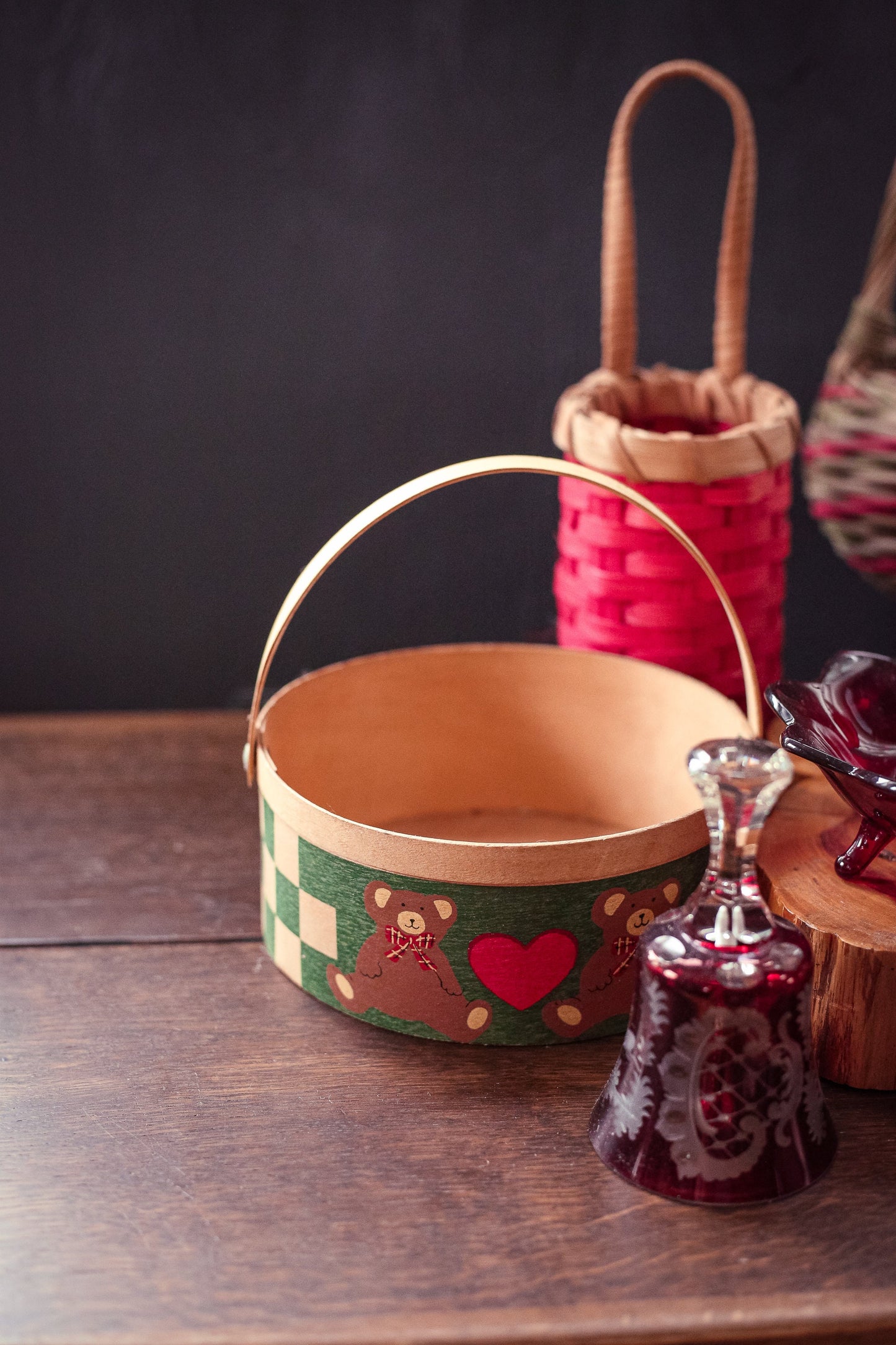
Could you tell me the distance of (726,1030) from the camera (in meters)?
0.53

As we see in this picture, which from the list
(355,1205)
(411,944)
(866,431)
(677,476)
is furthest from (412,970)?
(866,431)

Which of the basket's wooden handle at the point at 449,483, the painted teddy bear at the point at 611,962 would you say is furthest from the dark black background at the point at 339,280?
the painted teddy bear at the point at 611,962

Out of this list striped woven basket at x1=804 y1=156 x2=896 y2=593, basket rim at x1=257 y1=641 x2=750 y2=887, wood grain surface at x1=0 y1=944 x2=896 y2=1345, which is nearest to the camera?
wood grain surface at x1=0 y1=944 x2=896 y2=1345

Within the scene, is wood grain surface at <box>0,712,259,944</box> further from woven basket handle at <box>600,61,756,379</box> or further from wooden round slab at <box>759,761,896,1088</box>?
woven basket handle at <box>600,61,756,379</box>

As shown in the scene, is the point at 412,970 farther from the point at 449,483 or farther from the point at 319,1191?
the point at 449,483

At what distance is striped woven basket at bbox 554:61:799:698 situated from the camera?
0.79 m

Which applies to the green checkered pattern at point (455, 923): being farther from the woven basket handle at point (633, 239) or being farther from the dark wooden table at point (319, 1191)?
the woven basket handle at point (633, 239)

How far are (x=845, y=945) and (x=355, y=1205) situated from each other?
243 millimetres

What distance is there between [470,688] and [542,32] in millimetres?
489

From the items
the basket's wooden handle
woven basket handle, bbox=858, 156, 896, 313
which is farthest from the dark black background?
the basket's wooden handle

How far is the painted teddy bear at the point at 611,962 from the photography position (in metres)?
0.63

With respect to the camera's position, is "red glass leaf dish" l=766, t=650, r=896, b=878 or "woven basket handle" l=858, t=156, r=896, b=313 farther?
"woven basket handle" l=858, t=156, r=896, b=313

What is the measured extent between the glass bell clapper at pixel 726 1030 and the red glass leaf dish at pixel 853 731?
0.09 m

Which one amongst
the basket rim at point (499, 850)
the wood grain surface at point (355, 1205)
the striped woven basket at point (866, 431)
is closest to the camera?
the wood grain surface at point (355, 1205)
